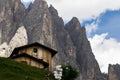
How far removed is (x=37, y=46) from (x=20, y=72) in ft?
125

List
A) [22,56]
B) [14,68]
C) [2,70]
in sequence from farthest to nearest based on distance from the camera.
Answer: [22,56] < [14,68] < [2,70]

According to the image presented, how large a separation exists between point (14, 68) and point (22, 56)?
2588 centimetres

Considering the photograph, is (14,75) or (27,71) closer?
(14,75)

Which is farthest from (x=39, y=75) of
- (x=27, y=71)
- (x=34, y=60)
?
(x=34, y=60)

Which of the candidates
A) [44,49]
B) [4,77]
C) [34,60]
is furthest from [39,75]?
[44,49]

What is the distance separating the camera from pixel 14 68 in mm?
55844

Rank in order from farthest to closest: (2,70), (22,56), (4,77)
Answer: (22,56), (2,70), (4,77)

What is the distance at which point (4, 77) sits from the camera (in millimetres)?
46875

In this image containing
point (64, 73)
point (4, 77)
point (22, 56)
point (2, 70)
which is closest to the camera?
point (4, 77)

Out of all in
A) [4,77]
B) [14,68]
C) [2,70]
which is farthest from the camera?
[14,68]

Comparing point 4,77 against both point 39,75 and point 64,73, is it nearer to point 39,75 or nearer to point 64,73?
point 39,75

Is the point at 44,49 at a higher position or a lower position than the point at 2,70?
higher

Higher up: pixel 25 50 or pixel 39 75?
pixel 25 50

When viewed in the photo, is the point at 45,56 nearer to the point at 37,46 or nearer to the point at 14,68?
the point at 37,46
